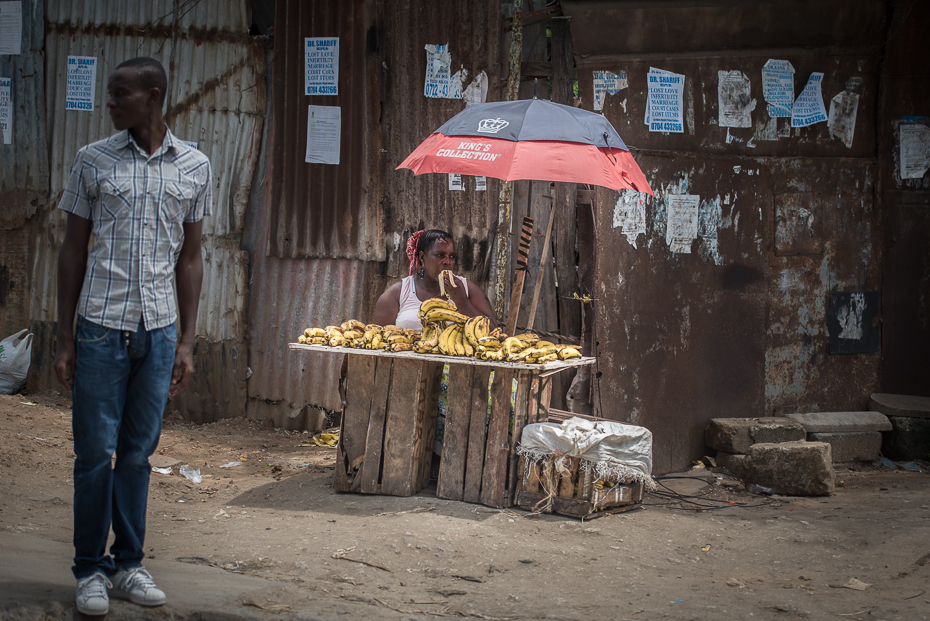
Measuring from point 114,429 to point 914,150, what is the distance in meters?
6.64

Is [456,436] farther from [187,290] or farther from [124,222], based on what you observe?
[124,222]

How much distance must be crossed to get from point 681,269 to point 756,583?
291cm

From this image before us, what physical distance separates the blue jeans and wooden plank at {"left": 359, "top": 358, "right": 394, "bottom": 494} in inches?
82.0

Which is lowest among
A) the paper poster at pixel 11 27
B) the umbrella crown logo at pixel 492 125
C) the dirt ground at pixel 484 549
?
the dirt ground at pixel 484 549

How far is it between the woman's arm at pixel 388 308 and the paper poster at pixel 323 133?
5.12 ft

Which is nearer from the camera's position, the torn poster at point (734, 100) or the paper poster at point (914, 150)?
the torn poster at point (734, 100)

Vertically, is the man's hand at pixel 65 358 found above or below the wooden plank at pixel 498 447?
above

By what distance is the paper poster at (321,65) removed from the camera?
21.4 ft

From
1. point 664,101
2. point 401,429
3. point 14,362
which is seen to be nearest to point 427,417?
point 401,429

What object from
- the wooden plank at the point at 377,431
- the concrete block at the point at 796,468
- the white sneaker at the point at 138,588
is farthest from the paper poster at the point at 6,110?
the concrete block at the point at 796,468

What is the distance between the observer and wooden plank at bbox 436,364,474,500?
484 cm

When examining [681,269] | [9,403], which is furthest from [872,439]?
[9,403]

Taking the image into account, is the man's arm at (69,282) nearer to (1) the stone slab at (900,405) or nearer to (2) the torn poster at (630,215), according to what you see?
(2) the torn poster at (630,215)

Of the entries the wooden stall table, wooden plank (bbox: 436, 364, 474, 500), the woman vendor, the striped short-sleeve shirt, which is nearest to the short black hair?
the striped short-sleeve shirt
